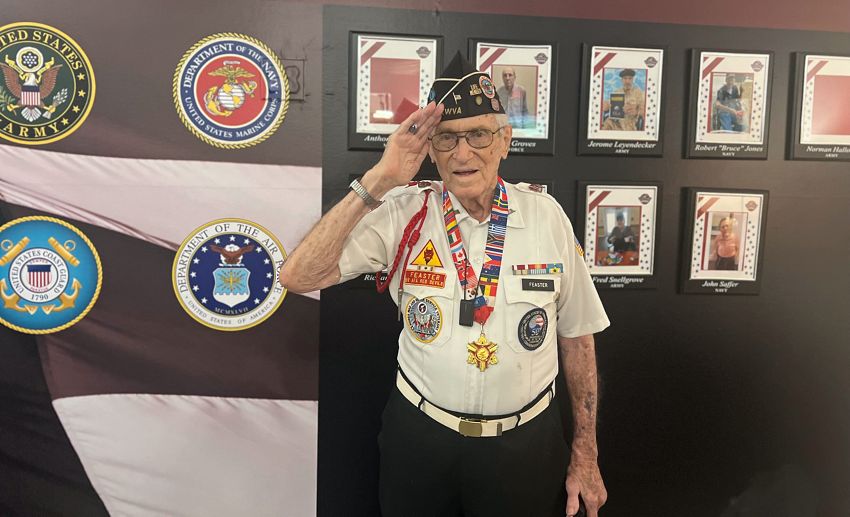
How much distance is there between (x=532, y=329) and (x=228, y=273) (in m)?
1.17

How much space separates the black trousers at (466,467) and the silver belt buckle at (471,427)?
28mm

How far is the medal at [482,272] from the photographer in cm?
161

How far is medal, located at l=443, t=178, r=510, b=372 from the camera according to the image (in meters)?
1.61

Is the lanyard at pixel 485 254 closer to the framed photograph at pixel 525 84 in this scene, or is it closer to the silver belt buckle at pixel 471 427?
the silver belt buckle at pixel 471 427

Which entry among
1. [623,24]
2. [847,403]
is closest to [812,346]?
[847,403]

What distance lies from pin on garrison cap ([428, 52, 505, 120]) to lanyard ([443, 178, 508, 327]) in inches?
9.4

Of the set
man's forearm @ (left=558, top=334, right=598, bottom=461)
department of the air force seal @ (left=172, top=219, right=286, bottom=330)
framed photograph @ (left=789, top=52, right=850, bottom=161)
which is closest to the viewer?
man's forearm @ (left=558, top=334, right=598, bottom=461)

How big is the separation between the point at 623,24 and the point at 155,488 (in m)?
2.54

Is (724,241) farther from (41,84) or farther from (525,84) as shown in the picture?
(41,84)

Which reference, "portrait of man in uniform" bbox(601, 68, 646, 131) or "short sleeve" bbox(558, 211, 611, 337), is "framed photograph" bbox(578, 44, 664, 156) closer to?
"portrait of man in uniform" bbox(601, 68, 646, 131)

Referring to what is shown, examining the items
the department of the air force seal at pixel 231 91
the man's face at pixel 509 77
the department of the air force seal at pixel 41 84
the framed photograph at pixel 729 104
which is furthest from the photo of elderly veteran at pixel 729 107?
the department of the air force seal at pixel 41 84

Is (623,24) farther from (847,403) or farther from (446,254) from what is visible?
(847,403)

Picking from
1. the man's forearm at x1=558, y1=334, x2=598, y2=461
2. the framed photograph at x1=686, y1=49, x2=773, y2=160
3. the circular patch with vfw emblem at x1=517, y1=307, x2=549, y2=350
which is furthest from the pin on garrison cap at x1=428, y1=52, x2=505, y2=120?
the framed photograph at x1=686, y1=49, x2=773, y2=160

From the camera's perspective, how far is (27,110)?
6.57 feet
